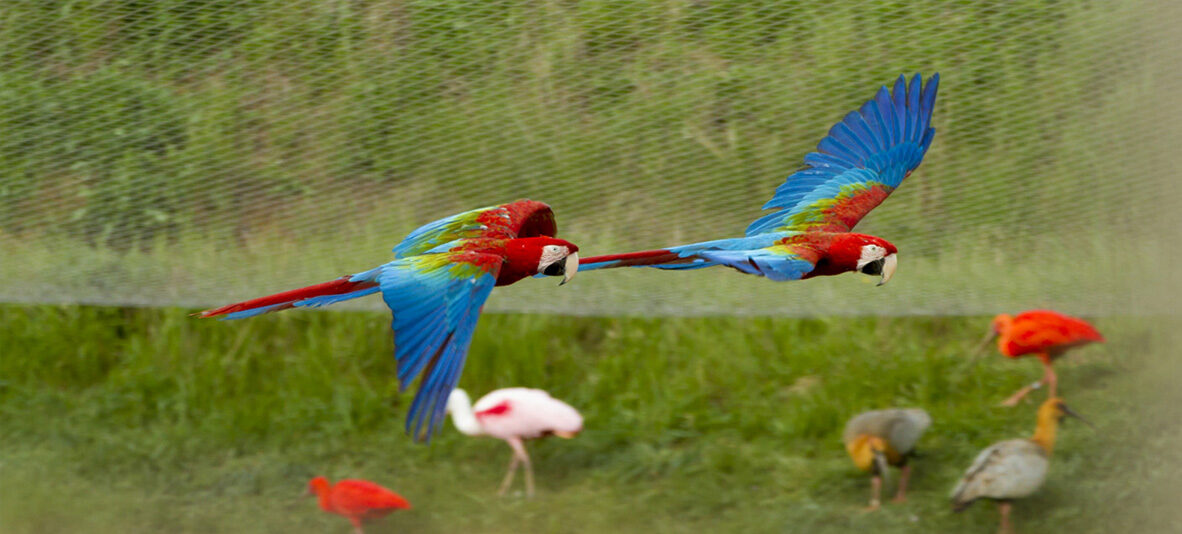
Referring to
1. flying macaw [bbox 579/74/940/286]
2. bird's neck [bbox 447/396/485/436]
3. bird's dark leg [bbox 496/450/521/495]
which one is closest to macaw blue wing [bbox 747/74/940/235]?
flying macaw [bbox 579/74/940/286]

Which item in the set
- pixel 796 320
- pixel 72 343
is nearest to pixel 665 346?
pixel 796 320

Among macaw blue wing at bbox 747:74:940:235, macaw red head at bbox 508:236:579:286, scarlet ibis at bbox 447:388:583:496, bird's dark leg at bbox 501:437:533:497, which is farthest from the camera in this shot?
bird's dark leg at bbox 501:437:533:497

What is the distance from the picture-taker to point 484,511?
1.72m

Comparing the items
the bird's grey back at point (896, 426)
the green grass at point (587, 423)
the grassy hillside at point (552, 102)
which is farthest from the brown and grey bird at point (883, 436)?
the grassy hillside at point (552, 102)

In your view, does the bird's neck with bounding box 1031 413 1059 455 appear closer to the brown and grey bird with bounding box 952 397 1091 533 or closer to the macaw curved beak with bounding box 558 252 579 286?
the brown and grey bird with bounding box 952 397 1091 533

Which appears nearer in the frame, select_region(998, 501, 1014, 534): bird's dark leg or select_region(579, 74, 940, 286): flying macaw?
select_region(579, 74, 940, 286): flying macaw

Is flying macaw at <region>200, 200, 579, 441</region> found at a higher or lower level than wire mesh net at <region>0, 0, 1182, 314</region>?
higher

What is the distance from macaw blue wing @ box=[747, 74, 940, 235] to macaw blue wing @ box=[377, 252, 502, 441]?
0.73 feet

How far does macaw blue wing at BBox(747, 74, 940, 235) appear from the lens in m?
0.72

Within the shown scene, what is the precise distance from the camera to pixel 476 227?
656 millimetres

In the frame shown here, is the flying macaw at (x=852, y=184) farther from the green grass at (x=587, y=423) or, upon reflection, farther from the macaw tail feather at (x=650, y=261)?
the green grass at (x=587, y=423)

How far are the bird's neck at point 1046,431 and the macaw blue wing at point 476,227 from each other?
112cm

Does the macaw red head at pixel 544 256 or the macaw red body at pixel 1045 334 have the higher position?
the macaw red head at pixel 544 256

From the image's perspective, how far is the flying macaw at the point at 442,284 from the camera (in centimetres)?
51
